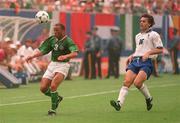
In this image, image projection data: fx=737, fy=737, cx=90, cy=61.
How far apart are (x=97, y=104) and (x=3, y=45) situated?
986 cm

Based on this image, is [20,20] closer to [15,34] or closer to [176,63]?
[15,34]

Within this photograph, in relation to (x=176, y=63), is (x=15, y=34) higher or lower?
higher

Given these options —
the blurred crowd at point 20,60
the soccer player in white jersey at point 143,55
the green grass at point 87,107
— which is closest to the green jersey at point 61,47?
the green grass at point 87,107

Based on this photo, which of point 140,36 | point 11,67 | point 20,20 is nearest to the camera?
point 140,36

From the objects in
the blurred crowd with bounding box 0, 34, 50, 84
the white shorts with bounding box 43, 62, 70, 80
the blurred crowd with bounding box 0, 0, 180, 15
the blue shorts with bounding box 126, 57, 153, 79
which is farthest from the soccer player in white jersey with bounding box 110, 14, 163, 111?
the blurred crowd with bounding box 0, 0, 180, 15

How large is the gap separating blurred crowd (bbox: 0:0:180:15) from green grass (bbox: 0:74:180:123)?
8.25 m

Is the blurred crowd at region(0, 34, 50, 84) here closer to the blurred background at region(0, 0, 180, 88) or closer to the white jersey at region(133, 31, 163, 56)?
the blurred background at region(0, 0, 180, 88)

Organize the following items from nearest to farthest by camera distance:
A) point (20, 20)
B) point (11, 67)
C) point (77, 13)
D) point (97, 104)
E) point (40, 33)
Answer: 1. point (97, 104)
2. point (11, 67)
3. point (20, 20)
4. point (40, 33)
5. point (77, 13)

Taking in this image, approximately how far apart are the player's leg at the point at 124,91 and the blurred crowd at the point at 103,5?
16017 mm

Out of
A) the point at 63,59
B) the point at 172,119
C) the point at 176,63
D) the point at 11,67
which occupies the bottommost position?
the point at 176,63

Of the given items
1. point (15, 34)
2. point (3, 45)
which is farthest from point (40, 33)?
point (3, 45)

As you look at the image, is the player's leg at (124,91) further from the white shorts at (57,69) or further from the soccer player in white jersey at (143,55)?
the white shorts at (57,69)

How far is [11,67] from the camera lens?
2764cm

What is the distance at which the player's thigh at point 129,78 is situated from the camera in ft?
53.8
